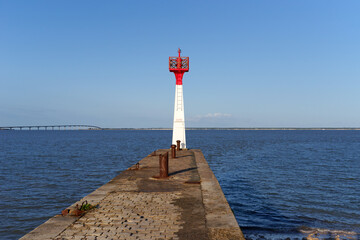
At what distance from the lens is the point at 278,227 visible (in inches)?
455

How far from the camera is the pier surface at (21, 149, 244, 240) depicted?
572 cm

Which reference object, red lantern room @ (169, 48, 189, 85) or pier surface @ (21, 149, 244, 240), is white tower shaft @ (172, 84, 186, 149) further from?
pier surface @ (21, 149, 244, 240)

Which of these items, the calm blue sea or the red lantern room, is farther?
the red lantern room

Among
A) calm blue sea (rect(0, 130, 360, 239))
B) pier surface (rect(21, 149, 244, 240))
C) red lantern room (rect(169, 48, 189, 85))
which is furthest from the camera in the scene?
red lantern room (rect(169, 48, 189, 85))

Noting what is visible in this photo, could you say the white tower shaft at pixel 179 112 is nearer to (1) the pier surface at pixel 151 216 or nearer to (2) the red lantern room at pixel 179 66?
(2) the red lantern room at pixel 179 66

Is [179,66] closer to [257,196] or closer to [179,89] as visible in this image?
[179,89]

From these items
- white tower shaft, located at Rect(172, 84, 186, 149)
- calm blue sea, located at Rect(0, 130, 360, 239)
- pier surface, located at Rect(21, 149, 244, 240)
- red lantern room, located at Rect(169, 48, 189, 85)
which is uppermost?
red lantern room, located at Rect(169, 48, 189, 85)

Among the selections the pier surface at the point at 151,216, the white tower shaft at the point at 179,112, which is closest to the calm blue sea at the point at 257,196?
the pier surface at the point at 151,216

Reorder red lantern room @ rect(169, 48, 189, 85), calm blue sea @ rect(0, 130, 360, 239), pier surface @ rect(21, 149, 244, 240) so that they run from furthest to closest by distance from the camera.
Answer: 1. red lantern room @ rect(169, 48, 189, 85)
2. calm blue sea @ rect(0, 130, 360, 239)
3. pier surface @ rect(21, 149, 244, 240)

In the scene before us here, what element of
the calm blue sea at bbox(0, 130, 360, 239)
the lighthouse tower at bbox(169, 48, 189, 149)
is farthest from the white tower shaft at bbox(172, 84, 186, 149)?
the calm blue sea at bbox(0, 130, 360, 239)

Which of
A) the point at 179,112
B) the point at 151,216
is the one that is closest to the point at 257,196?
the point at 179,112

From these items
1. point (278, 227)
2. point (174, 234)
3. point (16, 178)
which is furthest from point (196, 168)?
point (16, 178)

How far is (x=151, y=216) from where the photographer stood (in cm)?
680

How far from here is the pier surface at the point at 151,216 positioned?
572cm
